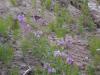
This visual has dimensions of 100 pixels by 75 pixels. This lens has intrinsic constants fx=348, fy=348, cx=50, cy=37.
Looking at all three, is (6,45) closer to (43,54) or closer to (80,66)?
(43,54)

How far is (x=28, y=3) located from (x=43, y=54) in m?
1.63

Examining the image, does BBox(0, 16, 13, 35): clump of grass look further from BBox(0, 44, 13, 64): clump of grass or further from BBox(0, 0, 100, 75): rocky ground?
BBox(0, 44, 13, 64): clump of grass

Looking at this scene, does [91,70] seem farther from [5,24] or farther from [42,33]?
[5,24]

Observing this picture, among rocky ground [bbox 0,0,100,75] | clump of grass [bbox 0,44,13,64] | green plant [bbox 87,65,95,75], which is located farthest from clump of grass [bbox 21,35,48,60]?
green plant [bbox 87,65,95,75]

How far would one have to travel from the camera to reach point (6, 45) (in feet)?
11.3

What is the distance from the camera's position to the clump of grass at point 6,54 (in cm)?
330

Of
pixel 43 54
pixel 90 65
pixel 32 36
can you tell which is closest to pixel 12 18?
pixel 32 36

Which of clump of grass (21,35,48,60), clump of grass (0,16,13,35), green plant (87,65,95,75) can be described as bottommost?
green plant (87,65,95,75)

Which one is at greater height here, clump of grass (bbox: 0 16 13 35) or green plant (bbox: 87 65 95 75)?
clump of grass (bbox: 0 16 13 35)

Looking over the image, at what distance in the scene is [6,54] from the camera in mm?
3316

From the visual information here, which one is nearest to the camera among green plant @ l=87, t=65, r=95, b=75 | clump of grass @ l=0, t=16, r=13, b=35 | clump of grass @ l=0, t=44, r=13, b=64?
clump of grass @ l=0, t=44, r=13, b=64

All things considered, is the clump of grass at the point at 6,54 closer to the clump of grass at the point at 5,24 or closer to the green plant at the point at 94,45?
the clump of grass at the point at 5,24

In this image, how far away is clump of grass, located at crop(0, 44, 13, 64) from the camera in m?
3.30

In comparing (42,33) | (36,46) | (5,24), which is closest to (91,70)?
(36,46)
